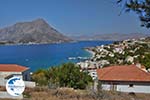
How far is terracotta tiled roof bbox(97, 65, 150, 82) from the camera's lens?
27438 millimetres

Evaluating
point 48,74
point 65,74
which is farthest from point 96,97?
point 48,74

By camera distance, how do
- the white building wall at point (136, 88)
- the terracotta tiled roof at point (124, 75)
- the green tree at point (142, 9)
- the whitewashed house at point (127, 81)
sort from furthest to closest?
the terracotta tiled roof at point (124, 75) < the whitewashed house at point (127, 81) < the white building wall at point (136, 88) < the green tree at point (142, 9)

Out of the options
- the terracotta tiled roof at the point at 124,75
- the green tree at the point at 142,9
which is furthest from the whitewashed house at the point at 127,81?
the green tree at the point at 142,9

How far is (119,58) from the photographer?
7981 centimetres

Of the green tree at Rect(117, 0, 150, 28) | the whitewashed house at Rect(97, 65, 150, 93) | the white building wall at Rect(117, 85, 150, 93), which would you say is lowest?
the white building wall at Rect(117, 85, 150, 93)

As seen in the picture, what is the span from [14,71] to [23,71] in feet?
3.34

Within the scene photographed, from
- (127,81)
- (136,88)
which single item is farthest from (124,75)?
(136,88)

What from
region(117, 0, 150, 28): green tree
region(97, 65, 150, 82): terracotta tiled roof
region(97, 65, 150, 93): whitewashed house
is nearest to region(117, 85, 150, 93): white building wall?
region(97, 65, 150, 93): whitewashed house

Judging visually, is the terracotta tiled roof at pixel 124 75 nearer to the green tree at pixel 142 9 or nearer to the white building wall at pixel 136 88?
the white building wall at pixel 136 88

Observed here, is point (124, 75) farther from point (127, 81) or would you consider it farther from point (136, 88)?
point (136, 88)

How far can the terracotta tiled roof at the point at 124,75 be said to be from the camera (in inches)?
1080

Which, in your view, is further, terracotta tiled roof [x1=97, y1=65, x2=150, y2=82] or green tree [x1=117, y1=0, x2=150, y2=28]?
terracotta tiled roof [x1=97, y1=65, x2=150, y2=82]

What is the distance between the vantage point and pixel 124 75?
28.1 metres

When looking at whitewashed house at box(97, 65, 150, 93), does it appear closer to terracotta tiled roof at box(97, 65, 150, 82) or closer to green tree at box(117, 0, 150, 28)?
terracotta tiled roof at box(97, 65, 150, 82)
